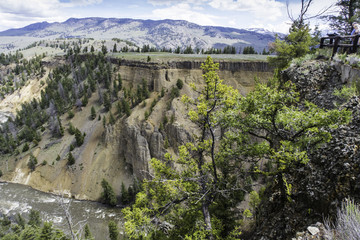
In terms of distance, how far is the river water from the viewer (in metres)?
41.6

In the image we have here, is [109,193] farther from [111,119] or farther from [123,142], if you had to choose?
[111,119]

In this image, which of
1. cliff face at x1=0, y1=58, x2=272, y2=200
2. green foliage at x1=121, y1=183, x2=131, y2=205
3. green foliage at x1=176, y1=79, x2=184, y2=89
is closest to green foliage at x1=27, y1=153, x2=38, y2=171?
cliff face at x1=0, y1=58, x2=272, y2=200

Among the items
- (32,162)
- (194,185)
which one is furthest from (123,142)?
(194,185)

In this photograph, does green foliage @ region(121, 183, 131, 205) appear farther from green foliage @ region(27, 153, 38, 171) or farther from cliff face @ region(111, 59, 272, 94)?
green foliage @ region(27, 153, 38, 171)

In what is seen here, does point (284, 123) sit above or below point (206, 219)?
above

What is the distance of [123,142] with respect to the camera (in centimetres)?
5588

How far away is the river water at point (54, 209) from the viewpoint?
4156 centimetres

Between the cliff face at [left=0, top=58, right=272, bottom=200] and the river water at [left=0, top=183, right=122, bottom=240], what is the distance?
238cm

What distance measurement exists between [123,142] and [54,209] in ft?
72.7

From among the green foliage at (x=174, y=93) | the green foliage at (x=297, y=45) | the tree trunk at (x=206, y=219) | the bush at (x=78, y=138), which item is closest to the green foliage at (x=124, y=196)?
the bush at (x=78, y=138)

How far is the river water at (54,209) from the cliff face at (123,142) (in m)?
2.38

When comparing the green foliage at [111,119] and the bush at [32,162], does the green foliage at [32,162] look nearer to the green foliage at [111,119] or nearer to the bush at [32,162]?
the bush at [32,162]

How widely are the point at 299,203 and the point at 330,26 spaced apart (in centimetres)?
2594

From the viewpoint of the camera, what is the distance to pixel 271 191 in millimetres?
11711
